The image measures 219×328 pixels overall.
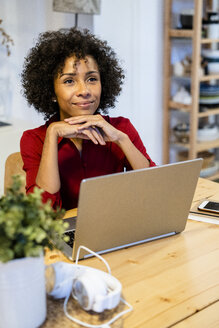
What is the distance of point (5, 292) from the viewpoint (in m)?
0.75

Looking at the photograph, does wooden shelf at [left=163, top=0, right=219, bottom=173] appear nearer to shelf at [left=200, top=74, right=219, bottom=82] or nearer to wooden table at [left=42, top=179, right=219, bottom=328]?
shelf at [left=200, top=74, right=219, bottom=82]

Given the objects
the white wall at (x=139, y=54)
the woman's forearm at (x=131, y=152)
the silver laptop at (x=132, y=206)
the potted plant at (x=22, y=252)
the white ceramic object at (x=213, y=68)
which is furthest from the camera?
the white ceramic object at (x=213, y=68)

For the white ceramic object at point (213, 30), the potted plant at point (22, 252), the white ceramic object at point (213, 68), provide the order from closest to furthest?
the potted plant at point (22, 252), the white ceramic object at point (213, 30), the white ceramic object at point (213, 68)

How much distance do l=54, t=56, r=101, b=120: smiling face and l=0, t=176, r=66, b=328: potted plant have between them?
0.90 m

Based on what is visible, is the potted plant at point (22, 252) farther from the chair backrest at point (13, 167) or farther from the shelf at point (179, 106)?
the shelf at point (179, 106)

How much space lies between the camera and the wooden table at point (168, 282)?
34.0 inches

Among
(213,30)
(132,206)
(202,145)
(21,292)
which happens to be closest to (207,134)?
(202,145)

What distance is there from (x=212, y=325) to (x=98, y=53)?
1.21 m

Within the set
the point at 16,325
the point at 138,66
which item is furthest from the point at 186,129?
the point at 16,325

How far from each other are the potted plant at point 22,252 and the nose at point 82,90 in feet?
2.88

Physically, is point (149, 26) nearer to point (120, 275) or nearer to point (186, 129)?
point (186, 129)

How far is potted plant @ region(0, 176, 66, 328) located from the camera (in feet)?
2.34

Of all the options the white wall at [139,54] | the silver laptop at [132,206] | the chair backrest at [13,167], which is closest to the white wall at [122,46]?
the white wall at [139,54]

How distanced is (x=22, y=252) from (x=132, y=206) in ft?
1.35
